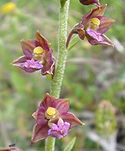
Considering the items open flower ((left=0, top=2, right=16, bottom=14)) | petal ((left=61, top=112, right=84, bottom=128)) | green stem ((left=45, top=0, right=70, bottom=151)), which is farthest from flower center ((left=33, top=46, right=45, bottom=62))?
open flower ((left=0, top=2, right=16, bottom=14))

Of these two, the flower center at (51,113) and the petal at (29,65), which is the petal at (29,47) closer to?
the petal at (29,65)

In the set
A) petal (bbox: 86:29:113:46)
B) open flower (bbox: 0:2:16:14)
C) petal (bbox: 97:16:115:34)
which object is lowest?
petal (bbox: 86:29:113:46)

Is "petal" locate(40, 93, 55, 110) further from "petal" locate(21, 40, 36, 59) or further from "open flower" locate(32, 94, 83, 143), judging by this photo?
"petal" locate(21, 40, 36, 59)

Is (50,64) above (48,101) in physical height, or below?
above

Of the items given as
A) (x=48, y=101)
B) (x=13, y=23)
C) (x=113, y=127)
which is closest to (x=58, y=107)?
(x=48, y=101)

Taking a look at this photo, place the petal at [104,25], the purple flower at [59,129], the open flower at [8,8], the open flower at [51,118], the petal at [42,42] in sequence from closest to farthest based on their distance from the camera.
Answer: the purple flower at [59,129] → the open flower at [51,118] → the petal at [42,42] → the petal at [104,25] → the open flower at [8,8]

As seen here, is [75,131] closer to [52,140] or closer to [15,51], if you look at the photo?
[15,51]

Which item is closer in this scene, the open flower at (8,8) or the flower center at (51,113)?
the flower center at (51,113)

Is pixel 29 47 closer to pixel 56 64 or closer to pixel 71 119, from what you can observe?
pixel 56 64

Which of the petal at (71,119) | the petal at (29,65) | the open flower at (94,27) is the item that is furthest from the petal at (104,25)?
the petal at (71,119)
